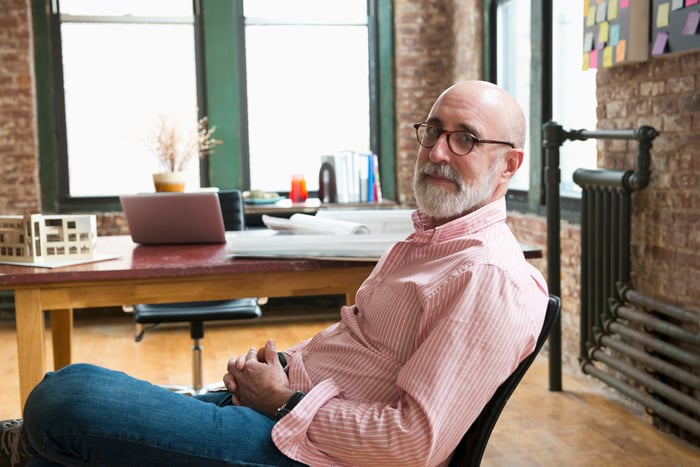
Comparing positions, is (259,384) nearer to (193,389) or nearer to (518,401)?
(193,389)

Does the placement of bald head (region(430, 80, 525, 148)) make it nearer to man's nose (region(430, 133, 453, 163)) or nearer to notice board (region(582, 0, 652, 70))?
man's nose (region(430, 133, 453, 163))

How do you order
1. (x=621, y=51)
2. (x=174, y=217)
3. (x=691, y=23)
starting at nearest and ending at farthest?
(x=174, y=217) < (x=691, y=23) < (x=621, y=51)

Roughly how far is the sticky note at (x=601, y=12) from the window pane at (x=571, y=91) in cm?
48

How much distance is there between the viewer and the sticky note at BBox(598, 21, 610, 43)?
346cm

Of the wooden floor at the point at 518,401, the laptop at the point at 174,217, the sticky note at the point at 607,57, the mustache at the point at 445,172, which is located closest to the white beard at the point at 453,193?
the mustache at the point at 445,172

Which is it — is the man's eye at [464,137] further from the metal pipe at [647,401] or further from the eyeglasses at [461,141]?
the metal pipe at [647,401]

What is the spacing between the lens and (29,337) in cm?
225

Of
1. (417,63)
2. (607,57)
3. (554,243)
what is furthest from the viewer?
(417,63)

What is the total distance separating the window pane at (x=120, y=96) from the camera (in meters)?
5.53

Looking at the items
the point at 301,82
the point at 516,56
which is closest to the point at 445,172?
the point at 516,56

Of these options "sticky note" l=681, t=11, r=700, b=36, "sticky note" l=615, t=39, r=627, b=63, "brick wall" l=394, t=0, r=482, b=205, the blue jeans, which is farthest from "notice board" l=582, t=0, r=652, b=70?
the blue jeans

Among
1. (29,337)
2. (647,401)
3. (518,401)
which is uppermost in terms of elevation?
(29,337)

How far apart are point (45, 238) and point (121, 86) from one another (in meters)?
3.39

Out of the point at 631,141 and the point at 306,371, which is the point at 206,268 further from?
the point at 631,141
